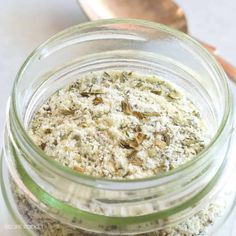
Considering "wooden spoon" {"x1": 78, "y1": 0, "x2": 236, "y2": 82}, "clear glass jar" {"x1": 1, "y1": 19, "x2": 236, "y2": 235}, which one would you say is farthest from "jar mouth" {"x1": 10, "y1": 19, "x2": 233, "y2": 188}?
"wooden spoon" {"x1": 78, "y1": 0, "x2": 236, "y2": 82}

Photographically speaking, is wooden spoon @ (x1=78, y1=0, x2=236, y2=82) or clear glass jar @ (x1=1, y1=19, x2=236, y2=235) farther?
wooden spoon @ (x1=78, y1=0, x2=236, y2=82)

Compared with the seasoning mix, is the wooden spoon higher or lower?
higher

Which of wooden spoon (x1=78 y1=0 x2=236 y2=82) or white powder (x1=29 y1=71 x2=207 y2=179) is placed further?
wooden spoon (x1=78 y1=0 x2=236 y2=82)

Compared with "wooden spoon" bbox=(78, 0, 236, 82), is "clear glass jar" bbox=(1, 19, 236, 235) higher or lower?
lower

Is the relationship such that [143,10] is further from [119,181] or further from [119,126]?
[119,181]

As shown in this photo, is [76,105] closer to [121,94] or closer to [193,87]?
[121,94]

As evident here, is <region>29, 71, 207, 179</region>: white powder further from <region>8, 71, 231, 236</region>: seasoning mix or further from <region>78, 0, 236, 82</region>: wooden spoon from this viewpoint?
<region>78, 0, 236, 82</region>: wooden spoon

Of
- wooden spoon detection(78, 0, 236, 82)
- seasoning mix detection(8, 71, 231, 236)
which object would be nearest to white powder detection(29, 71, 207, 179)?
seasoning mix detection(8, 71, 231, 236)
